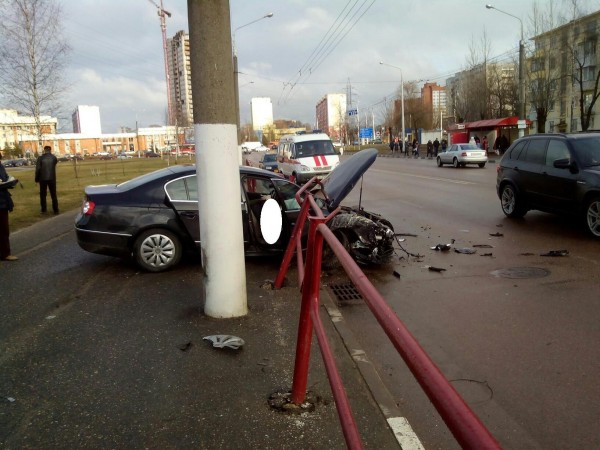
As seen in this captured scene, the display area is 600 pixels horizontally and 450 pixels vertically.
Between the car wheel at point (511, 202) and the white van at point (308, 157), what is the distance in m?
10.6

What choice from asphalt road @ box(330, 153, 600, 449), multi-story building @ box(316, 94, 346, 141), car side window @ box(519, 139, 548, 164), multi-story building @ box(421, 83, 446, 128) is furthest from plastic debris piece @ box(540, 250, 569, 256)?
multi-story building @ box(421, 83, 446, 128)

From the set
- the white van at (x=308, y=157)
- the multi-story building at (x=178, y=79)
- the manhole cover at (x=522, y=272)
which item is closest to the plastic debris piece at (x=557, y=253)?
the manhole cover at (x=522, y=272)

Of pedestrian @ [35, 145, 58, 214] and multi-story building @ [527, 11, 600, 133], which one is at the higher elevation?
multi-story building @ [527, 11, 600, 133]

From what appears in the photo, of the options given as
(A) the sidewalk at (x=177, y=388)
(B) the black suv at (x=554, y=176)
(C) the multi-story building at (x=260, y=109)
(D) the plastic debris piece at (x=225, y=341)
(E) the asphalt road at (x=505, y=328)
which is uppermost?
(C) the multi-story building at (x=260, y=109)

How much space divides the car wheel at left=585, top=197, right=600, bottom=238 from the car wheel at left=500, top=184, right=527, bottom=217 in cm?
212

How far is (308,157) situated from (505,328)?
1774cm

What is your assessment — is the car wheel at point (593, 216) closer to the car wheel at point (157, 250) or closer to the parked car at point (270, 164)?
the car wheel at point (157, 250)


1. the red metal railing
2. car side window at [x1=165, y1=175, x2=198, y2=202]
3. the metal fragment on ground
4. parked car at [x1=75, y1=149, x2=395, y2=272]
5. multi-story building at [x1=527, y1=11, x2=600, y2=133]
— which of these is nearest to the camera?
the red metal railing

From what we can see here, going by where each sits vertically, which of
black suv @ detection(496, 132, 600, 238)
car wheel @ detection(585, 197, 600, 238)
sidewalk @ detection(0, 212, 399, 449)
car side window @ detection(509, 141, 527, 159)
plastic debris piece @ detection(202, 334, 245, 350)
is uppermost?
car side window @ detection(509, 141, 527, 159)

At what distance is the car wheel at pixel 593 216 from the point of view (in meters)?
8.74

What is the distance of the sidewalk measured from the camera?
317cm

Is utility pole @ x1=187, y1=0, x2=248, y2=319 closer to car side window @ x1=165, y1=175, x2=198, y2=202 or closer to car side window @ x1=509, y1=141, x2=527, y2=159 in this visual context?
car side window @ x1=165, y1=175, x2=198, y2=202

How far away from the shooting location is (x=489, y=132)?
4931cm

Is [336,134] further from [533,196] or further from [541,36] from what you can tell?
[533,196]
